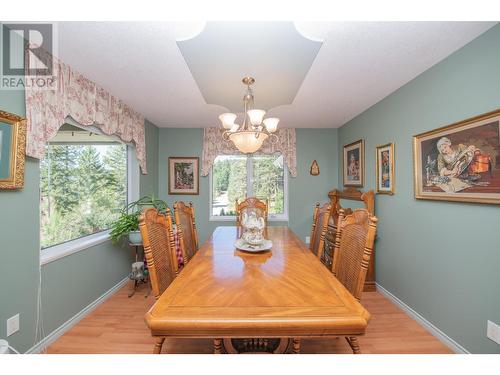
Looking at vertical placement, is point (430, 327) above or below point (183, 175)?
below

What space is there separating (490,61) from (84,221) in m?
3.91

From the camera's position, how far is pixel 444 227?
185 cm

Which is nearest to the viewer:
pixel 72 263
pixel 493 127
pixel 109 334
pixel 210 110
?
pixel 493 127

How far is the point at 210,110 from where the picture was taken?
3.04 metres

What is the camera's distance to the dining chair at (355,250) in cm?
125

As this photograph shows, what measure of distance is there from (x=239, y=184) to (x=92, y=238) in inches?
94.2

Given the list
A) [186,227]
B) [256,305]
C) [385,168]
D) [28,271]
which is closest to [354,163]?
[385,168]

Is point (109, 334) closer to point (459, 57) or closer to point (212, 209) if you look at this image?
point (212, 209)

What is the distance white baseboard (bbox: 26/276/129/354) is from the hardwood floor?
0.04 metres

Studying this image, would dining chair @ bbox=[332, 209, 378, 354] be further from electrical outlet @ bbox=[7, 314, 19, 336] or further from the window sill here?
the window sill

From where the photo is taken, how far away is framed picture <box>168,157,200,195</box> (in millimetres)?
4016

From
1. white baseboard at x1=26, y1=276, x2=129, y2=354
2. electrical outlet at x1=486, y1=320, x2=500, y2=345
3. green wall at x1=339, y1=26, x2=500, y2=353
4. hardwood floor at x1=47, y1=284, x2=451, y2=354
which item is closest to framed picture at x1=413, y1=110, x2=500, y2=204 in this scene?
green wall at x1=339, y1=26, x2=500, y2=353

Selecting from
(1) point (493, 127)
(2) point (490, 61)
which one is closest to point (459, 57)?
(2) point (490, 61)

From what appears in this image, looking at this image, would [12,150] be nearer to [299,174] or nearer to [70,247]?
[70,247]
